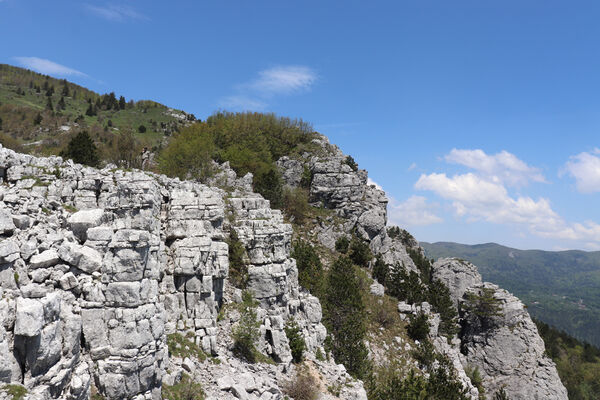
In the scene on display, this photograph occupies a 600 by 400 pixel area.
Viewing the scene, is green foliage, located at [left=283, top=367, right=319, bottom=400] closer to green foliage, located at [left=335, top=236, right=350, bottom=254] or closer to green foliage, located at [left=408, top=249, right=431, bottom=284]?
green foliage, located at [left=335, top=236, right=350, bottom=254]

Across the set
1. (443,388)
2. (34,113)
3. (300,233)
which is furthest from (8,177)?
(34,113)

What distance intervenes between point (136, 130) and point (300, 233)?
6526 centimetres

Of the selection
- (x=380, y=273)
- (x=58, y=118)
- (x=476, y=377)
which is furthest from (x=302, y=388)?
(x=58, y=118)

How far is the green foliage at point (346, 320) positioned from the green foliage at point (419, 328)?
934cm

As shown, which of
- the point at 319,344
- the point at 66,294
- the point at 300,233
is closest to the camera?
the point at 66,294

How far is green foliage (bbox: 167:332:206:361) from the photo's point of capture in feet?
65.5

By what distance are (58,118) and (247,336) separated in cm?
8487

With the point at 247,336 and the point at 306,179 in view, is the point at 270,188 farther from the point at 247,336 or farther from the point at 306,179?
the point at 247,336

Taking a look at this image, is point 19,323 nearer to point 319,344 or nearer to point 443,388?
point 319,344

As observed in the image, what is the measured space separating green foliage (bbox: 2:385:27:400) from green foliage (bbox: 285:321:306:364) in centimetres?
1813

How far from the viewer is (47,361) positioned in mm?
12609

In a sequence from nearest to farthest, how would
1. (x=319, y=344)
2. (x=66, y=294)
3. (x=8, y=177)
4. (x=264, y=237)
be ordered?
(x=66, y=294)
(x=8, y=177)
(x=264, y=237)
(x=319, y=344)

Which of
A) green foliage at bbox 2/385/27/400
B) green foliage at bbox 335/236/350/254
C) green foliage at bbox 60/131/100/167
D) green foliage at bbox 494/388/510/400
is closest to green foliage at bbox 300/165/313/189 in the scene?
green foliage at bbox 335/236/350/254

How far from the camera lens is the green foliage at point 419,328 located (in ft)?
148
